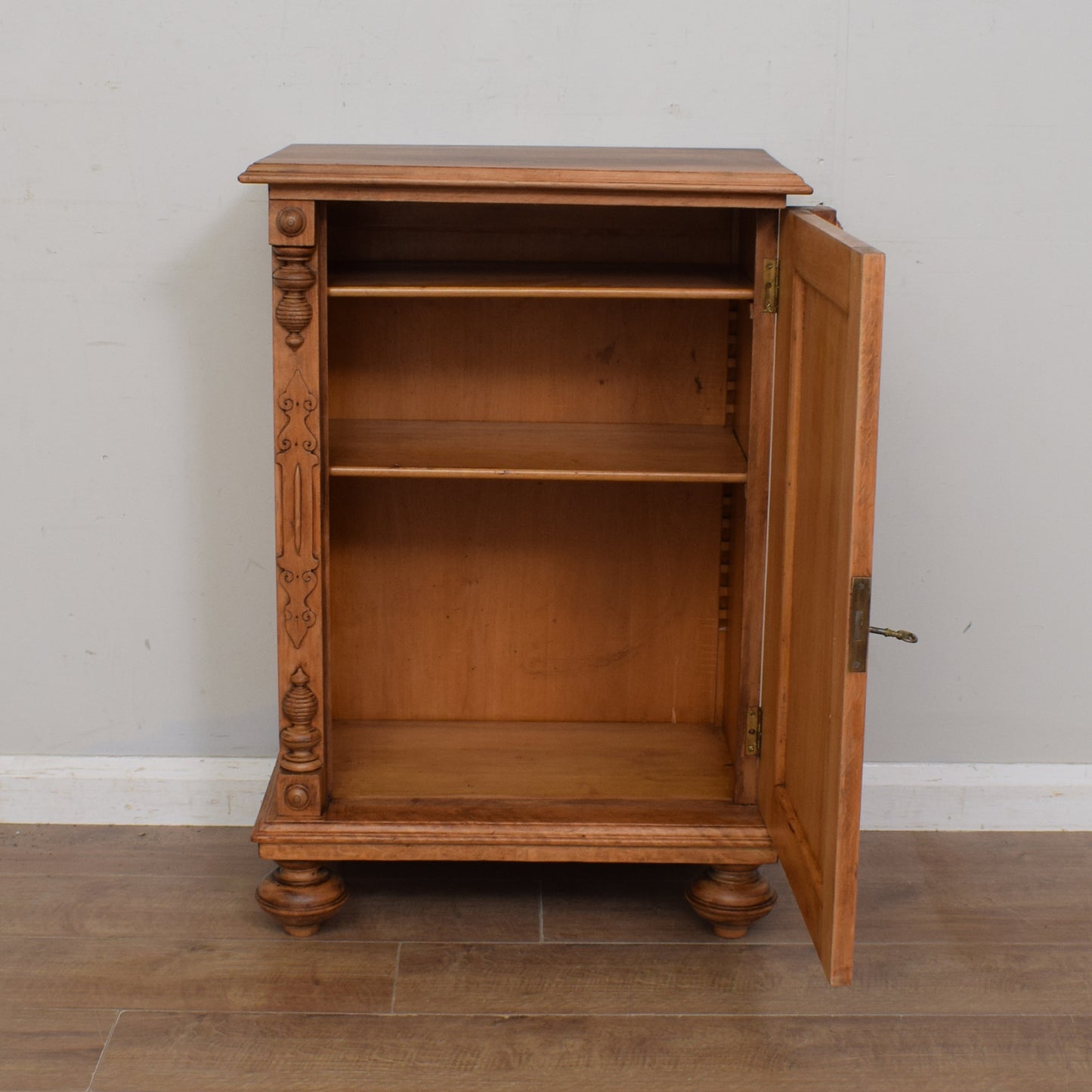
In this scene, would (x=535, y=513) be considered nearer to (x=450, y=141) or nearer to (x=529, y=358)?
(x=529, y=358)

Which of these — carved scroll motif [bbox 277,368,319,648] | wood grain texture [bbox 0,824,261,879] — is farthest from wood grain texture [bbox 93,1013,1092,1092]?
carved scroll motif [bbox 277,368,319,648]

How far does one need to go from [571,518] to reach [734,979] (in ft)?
2.94

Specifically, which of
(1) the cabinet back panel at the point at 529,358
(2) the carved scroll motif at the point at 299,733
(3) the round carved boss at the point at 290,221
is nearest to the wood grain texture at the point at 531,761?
(2) the carved scroll motif at the point at 299,733

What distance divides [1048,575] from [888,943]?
81 centimetres

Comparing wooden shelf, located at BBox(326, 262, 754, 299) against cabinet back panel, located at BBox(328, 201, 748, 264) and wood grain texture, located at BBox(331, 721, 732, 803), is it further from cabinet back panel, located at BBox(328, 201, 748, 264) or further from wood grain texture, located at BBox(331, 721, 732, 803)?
wood grain texture, located at BBox(331, 721, 732, 803)

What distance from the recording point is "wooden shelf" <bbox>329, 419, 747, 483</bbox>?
2240 millimetres

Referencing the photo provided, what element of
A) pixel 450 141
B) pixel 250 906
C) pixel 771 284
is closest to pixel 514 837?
pixel 250 906

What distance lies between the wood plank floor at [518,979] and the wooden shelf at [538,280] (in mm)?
1090

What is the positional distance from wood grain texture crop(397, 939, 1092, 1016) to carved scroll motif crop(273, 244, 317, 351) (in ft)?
3.44

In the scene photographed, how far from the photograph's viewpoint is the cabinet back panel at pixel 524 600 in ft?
8.71

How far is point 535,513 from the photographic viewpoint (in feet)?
8.73

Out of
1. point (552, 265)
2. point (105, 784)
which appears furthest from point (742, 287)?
point (105, 784)

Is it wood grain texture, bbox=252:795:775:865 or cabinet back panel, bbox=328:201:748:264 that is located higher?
cabinet back panel, bbox=328:201:748:264

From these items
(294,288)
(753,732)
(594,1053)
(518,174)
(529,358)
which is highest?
(518,174)
